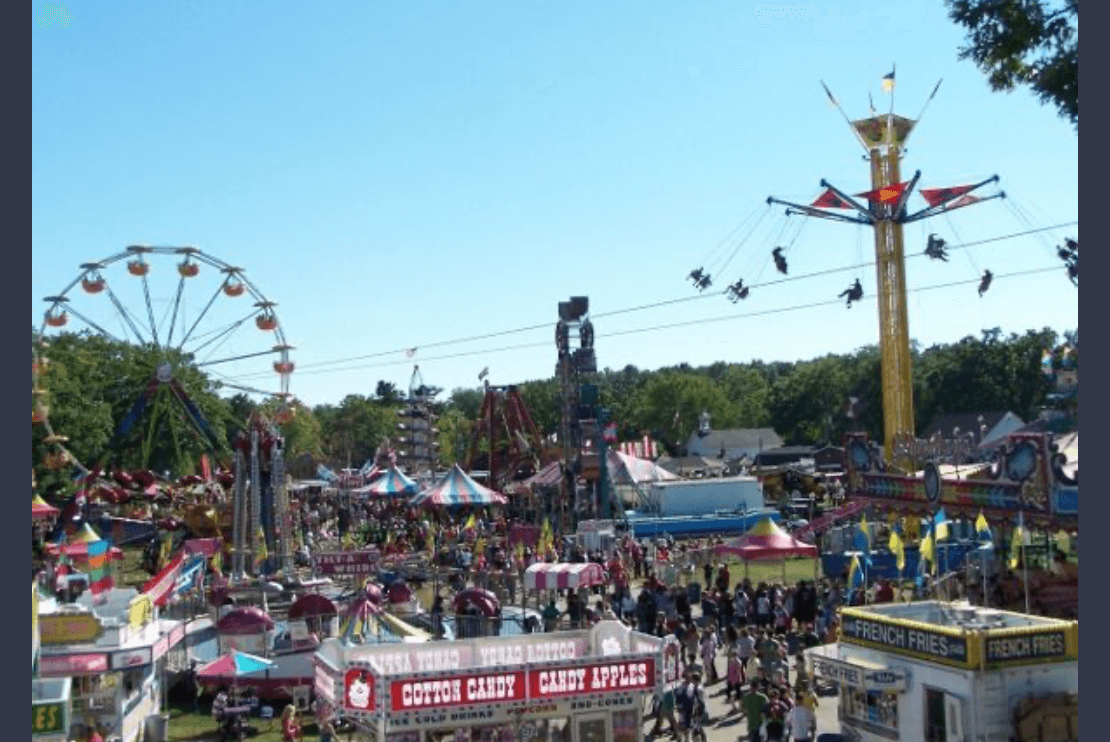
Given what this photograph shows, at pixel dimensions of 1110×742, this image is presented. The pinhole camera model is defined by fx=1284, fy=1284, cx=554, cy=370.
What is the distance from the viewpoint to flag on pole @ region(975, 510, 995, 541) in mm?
25344

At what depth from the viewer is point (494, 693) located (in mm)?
13195

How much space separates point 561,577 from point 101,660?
10711 millimetres

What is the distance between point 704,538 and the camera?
4172cm

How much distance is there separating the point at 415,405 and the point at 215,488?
29.6 feet

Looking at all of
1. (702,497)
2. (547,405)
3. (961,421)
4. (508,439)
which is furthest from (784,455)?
(702,497)

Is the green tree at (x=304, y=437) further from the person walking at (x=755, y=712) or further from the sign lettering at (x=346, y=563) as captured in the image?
the person walking at (x=755, y=712)

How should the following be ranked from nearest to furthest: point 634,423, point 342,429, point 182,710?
point 182,710
point 634,423
point 342,429

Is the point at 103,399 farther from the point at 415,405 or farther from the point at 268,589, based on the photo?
the point at 268,589

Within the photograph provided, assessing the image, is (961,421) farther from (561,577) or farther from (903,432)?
(561,577)

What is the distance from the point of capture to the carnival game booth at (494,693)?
13.0 metres

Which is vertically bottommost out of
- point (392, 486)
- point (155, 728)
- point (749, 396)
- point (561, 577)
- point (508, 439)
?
point (155, 728)

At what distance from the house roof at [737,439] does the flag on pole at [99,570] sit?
8125 centimetres

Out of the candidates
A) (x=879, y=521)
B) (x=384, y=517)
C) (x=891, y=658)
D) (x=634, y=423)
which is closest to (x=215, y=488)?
(x=384, y=517)

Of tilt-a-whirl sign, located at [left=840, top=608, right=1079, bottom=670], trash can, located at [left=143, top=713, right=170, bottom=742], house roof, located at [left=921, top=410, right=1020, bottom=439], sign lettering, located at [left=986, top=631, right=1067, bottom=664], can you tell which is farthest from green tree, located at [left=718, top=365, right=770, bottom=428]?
sign lettering, located at [left=986, top=631, right=1067, bottom=664]
